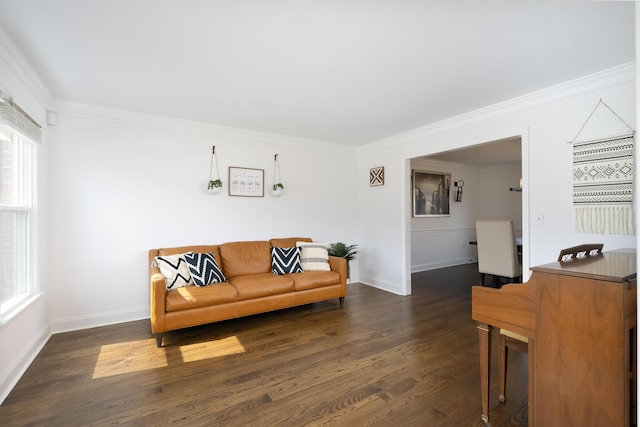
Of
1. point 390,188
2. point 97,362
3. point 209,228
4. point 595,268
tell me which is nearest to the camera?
point 595,268

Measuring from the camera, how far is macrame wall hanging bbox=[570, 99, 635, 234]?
7.47 feet

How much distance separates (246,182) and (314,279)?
1.60 meters

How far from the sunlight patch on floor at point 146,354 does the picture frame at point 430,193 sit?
4410 mm

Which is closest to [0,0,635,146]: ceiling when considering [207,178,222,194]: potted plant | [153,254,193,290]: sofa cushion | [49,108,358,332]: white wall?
[49,108,358,332]: white wall

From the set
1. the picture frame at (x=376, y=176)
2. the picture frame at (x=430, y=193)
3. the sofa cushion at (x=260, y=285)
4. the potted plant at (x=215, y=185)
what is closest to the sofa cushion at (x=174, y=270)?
the sofa cushion at (x=260, y=285)

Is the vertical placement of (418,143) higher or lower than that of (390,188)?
higher

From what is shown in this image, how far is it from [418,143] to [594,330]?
3.16 meters

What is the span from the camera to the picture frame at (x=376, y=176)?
4.56m

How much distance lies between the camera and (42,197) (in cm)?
275

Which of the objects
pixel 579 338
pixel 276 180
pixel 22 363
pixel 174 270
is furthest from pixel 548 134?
pixel 22 363

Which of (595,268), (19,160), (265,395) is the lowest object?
(265,395)

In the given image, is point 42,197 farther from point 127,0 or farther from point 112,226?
point 127,0

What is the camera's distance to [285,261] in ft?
12.1

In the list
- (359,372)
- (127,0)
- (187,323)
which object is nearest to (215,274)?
(187,323)
